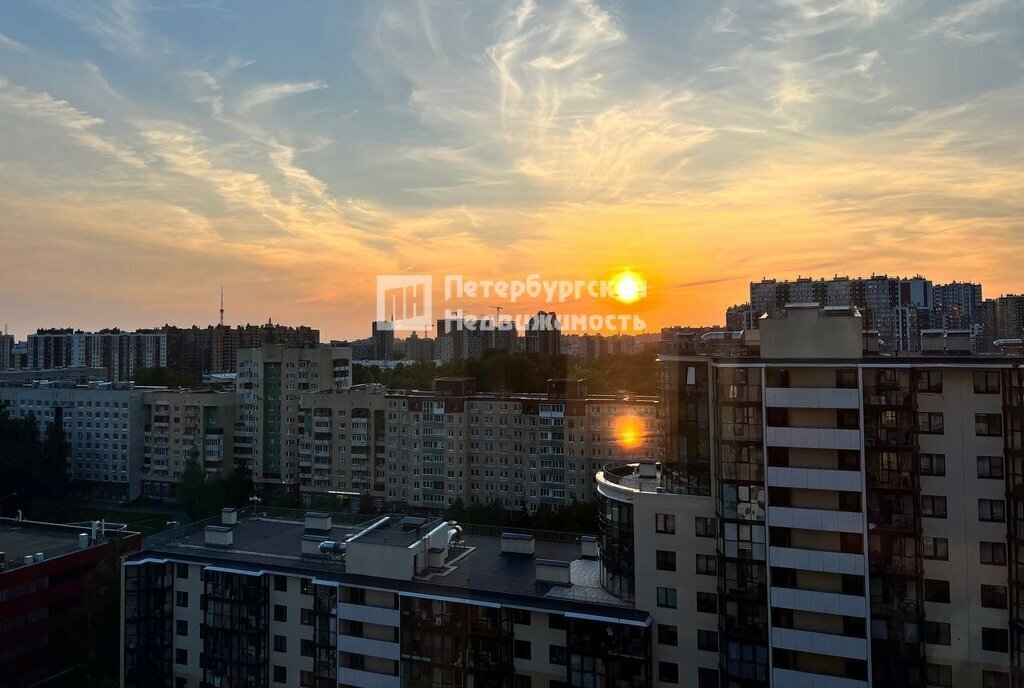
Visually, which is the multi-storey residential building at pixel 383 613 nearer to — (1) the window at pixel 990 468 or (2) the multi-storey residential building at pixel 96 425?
(1) the window at pixel 990 468

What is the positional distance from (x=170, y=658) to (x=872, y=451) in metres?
12.6

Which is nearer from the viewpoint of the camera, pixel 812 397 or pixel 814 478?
pixel 814 478

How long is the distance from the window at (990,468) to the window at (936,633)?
202cm

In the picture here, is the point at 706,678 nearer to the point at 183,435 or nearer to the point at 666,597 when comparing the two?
the point at 666,597

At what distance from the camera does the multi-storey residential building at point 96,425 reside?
3238cm

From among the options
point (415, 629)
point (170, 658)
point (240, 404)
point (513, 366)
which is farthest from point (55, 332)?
point (415, 629)

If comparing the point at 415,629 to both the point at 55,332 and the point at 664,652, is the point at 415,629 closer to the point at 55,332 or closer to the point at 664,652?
the point at 664,652

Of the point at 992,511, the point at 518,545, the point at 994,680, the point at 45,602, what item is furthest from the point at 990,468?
the point at 45,602

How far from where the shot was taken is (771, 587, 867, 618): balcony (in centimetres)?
880

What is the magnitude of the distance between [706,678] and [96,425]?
33.2 metres

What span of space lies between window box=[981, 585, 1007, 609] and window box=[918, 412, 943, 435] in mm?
2026

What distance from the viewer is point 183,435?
104 feet

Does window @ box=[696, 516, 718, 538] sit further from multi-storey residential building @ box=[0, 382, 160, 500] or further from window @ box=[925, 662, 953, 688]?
multi-storey residential building @ box=[0, 382, 160, 500]

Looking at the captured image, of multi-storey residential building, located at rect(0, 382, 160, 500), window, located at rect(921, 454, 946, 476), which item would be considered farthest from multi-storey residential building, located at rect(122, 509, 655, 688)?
multi-storey residential building, located at rect(0, 382, 160, 500)
